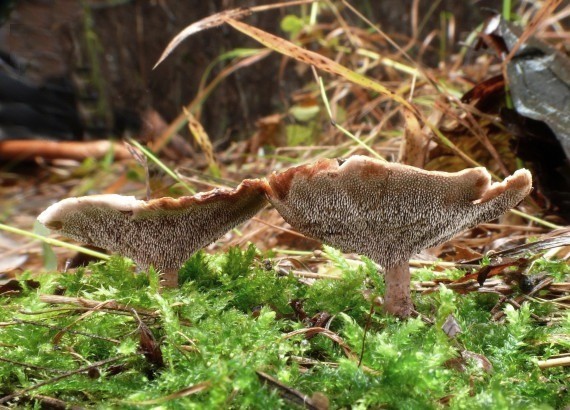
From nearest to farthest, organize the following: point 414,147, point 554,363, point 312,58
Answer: point 554,363, point 312,58, point 414,147

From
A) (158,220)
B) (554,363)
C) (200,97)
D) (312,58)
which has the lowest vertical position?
(554,363)

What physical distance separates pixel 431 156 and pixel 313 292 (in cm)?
141

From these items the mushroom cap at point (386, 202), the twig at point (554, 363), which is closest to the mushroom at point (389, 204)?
the mushroom cap at point (386, 202)

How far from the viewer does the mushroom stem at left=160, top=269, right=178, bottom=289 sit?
6.10 ft

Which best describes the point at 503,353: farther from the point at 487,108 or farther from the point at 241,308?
the point at 487,108

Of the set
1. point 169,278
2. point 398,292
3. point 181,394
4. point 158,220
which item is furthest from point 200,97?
point 181,394

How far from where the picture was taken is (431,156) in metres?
2.97

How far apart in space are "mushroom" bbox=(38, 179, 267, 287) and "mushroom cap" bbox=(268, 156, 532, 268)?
0.48 ft

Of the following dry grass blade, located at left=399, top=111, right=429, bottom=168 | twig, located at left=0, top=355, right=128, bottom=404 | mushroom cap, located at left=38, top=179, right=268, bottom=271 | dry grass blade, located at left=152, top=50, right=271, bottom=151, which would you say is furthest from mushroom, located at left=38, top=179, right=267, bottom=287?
dry grass blade, located at left=152, top=50, right=271, bottom=151

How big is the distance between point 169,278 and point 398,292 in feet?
2.46

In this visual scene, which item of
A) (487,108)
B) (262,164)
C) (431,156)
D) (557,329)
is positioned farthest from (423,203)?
(262,164)

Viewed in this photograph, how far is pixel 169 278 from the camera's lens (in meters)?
1.87

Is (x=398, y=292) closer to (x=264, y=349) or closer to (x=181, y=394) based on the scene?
(x=264, y=349)

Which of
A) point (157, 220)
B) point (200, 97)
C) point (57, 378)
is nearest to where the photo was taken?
point (57, 378)
